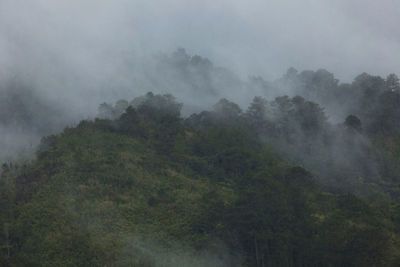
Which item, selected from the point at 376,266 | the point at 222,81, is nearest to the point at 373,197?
the point at 376,266

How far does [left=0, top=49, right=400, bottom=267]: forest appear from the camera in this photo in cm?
2541

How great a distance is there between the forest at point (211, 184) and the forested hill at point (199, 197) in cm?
9

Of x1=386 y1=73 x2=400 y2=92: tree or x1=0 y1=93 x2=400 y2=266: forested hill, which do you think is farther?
x1=386 y1=73 x2=400 y2=92: tree

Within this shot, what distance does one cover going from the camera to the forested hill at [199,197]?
82.5 ft

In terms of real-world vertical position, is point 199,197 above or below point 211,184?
below

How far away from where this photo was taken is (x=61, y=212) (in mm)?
27984

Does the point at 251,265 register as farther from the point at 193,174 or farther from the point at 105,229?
the point at 193,174

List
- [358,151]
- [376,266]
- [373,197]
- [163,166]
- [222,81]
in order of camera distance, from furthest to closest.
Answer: [222,81] < [358,151] < [163,166] < [373,197] < [376,266]

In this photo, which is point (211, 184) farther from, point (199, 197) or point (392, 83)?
point (392, 83)

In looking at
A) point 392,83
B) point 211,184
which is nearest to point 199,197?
point 211,184

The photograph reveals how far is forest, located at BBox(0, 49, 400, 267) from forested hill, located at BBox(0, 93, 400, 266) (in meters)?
0.09

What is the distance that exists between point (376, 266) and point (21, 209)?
2148cm

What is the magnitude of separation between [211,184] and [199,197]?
4093 millimetres

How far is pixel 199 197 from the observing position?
31797 mm
